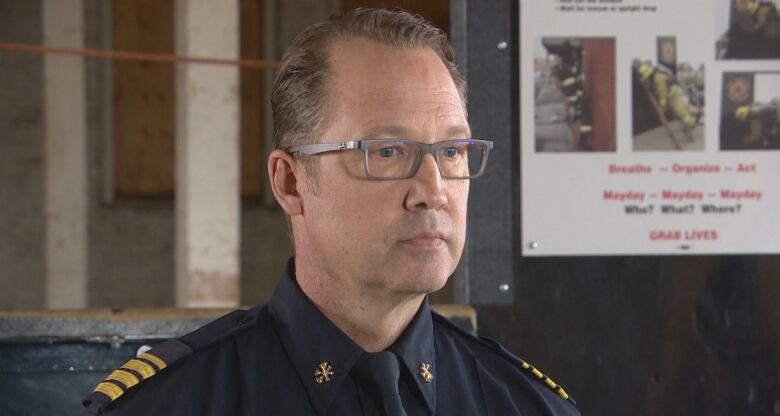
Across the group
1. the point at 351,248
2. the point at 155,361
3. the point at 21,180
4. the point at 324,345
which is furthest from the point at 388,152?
the point at 21,180

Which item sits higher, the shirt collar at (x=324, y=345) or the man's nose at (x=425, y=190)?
the man's nose at (x=425, y=190)

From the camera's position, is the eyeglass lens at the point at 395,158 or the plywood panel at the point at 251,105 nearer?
the eyeglass lens at the point at 395,158

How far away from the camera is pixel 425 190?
5.22 ft

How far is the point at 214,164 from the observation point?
328 cm

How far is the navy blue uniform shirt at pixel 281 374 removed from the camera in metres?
1.62

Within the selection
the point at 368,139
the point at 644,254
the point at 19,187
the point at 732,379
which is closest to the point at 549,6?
the point at 644,254

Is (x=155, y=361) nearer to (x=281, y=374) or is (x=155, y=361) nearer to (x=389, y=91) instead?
(x=281, y=374)

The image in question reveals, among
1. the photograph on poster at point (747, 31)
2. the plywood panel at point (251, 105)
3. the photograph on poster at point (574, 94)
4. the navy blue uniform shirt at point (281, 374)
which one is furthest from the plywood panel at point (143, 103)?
the navy blue uniform shirt at point (281, 374)

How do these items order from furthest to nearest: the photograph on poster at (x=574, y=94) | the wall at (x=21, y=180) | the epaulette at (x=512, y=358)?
the wall at (x=21, y=180) → the photograph on poster at (x=574, y=94) → the epaulette at (x=512, y=358)

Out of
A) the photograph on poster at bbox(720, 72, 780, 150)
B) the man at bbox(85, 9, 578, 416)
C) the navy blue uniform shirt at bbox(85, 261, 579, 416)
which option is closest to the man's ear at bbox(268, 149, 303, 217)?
the man at bbox(85, 9, 578, 416)

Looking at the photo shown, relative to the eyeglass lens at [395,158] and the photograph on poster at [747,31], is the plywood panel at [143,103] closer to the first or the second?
the photograph on poster at [747,31]

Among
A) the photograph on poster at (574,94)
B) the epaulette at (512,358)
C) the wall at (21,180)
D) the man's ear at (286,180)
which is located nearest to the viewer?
the man's ear at (286,180)

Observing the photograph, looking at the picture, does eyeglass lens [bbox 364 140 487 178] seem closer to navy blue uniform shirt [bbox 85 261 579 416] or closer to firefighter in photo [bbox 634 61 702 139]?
navy blue uniform shirt [bbox 85 261 579 416]

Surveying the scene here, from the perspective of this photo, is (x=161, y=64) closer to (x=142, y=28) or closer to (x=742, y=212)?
(x=142, y=28)
